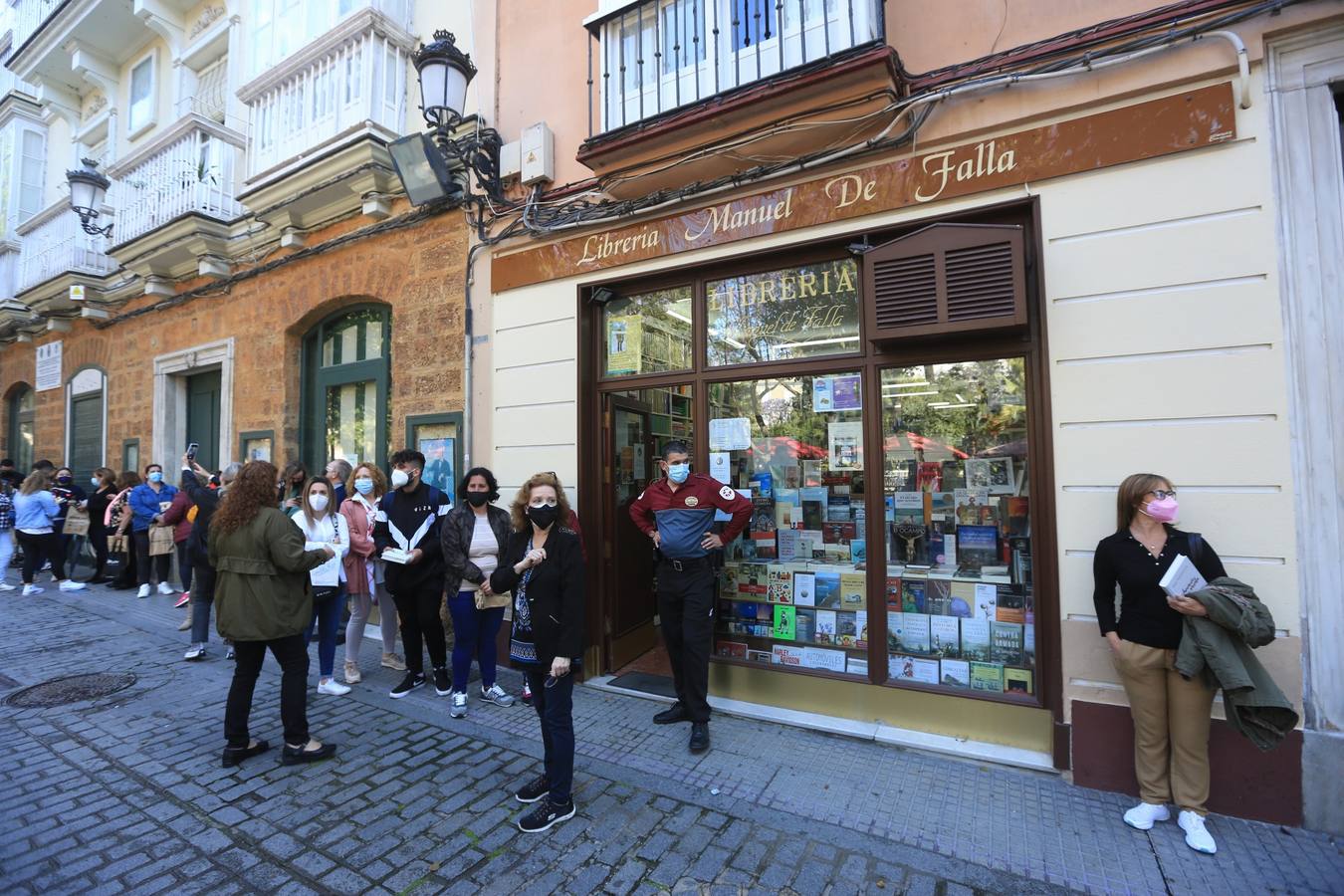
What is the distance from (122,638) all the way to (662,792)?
639cm

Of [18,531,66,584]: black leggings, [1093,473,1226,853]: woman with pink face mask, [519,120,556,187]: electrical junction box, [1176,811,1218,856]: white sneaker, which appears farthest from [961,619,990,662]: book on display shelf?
[18,531,66,584]: black leggings

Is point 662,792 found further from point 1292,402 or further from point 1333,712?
point 1292,402

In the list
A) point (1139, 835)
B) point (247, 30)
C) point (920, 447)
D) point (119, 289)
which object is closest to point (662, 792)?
point (1139, 835)

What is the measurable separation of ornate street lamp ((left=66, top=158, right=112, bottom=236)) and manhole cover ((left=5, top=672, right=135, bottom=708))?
754cm

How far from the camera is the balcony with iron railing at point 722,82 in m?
3.99

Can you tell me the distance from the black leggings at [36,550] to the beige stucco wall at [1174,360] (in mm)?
12191

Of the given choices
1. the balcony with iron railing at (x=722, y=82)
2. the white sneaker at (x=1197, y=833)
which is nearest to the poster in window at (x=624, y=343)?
the balcony with iron railing at (x=722, y=82)

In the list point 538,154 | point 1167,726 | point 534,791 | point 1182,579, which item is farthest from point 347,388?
point 1167,726

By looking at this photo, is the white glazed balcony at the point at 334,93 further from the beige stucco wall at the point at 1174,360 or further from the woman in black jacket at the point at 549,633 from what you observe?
the beige stucco wall at the point at 1174,360

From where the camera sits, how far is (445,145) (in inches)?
226

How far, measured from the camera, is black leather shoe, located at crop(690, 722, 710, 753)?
3.91 meters

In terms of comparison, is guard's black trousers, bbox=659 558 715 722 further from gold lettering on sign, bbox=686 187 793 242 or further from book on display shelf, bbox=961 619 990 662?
gold lettering on sign, bbox=686 187 793 242

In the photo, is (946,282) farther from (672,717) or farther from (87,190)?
(87,190)

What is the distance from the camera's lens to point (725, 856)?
2877mm
